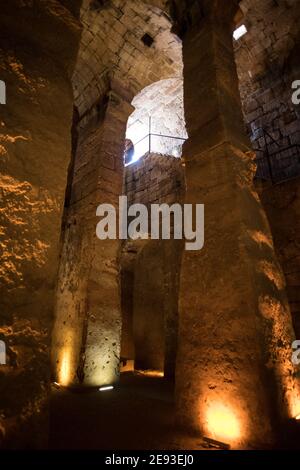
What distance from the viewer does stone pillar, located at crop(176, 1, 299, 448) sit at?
2.38 m

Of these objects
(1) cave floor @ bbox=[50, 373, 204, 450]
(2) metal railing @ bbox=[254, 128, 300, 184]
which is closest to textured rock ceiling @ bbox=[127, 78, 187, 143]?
(2) metal railing @ bbox=[254, 128, 300, 184]

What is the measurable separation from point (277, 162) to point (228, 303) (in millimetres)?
5707

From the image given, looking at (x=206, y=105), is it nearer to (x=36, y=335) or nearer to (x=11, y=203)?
(x=11, y=203)

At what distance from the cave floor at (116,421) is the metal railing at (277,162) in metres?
5.46

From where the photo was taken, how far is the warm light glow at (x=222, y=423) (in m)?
2.40

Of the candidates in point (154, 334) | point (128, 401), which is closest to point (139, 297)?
point (154, 334)

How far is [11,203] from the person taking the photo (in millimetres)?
1510

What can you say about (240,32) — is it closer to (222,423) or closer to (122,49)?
(122,49)

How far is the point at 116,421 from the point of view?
3229 mm

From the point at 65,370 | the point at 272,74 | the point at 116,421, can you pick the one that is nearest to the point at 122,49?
the point at 272,74

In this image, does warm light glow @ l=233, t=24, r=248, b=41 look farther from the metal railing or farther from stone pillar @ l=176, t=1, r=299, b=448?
stone pillar @ l=176, t=1, r=299, b=448

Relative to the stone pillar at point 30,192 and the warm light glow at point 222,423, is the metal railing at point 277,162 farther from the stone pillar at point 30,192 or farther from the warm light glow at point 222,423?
the stone pillar at point 30,192
